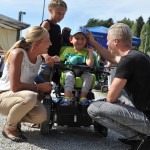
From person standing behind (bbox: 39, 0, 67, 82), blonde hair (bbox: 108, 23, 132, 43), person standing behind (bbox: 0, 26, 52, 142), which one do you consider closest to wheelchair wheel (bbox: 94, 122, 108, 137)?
person standing behind (bbox: 0, 26, 52, 142)

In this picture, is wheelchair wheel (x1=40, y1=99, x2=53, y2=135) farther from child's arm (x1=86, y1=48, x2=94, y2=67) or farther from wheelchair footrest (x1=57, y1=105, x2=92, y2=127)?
child's arm (x1=86, y1=48, x2=94, y2=67)

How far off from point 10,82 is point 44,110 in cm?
49

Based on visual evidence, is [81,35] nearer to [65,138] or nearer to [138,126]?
[65,138]

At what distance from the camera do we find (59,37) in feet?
15.8

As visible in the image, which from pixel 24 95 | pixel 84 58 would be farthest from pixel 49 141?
pixel 84 58

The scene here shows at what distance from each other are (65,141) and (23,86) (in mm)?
833

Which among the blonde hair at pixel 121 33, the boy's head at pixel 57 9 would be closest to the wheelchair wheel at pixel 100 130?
the blonde hair at pixel 121 33

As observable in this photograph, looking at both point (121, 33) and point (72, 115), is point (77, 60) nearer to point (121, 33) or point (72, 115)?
point (72, 115)

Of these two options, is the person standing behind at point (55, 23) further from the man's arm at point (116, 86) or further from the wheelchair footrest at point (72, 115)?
the man's arm at point (116, 86)

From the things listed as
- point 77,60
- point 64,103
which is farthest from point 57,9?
point 64,103

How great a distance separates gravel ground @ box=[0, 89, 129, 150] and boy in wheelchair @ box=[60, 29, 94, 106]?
0.46 meters

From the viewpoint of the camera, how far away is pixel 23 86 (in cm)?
378

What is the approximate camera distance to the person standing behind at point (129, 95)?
10.8 feet

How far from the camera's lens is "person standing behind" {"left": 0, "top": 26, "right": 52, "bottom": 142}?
12.1 ft
